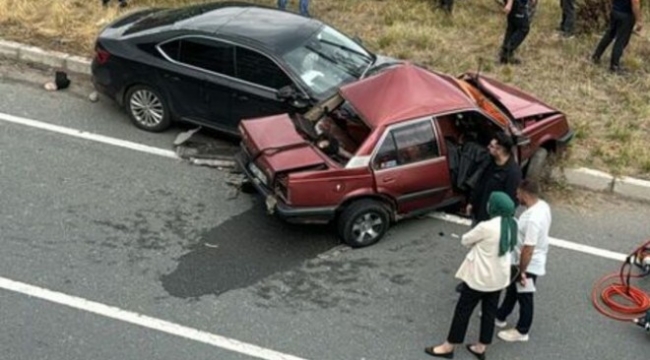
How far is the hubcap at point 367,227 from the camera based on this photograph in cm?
755

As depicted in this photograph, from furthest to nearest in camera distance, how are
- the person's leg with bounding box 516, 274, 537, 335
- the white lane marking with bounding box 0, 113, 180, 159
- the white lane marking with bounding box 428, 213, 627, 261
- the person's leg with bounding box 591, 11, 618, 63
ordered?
the person's leg with bounding box 591, 11, 618, 63
the white lane marking with bounding box 0, 113, 180, 159
the white lane marking with bounding box 428, 213, 627, 261
the person's leg with bounding box 516, 274, 537, 335

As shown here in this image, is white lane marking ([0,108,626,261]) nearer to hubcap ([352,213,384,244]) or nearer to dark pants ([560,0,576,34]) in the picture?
hubcap ([352,213,384,244])

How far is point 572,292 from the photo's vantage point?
23.6 feet

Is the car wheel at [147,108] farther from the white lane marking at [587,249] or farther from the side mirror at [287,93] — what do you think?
the white lane marking at [587,249]

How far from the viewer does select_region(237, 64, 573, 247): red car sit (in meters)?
7.43

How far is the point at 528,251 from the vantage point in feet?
19.7

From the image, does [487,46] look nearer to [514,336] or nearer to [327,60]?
[327,60]

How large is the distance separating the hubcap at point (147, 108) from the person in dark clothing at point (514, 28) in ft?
16.6

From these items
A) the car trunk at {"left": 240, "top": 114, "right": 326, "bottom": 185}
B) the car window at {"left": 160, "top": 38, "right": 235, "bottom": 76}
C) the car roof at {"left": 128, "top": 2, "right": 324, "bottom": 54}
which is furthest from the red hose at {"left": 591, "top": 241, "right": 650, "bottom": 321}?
the car window at {"left": 160, "top": 38, "right": 235, "bottom": 76}

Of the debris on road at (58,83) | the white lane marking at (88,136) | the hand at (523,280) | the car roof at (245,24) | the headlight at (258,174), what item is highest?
the car roof at (245,24)

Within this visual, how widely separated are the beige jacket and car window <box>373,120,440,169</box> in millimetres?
1831

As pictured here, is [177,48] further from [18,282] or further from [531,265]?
[531,265]

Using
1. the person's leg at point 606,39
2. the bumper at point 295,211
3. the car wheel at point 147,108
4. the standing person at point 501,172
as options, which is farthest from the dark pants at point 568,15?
the bumper at point 295,211

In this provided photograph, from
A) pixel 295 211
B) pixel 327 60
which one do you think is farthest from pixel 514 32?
pixel 295 211
